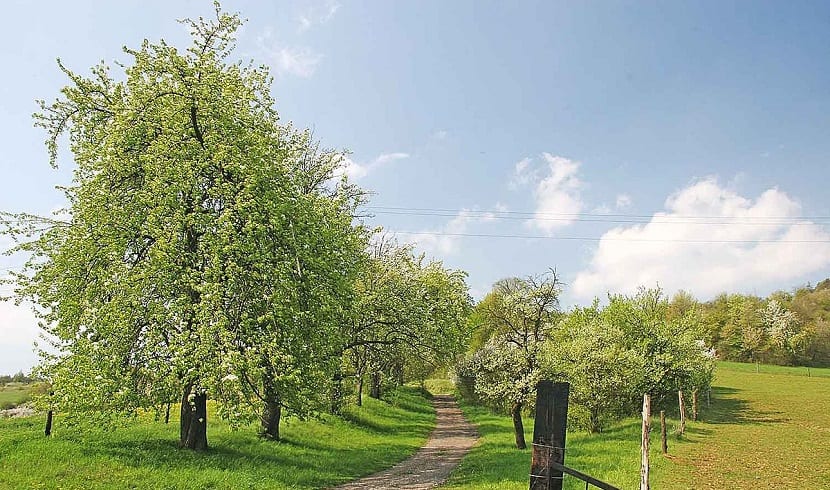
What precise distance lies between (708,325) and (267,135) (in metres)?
94.5

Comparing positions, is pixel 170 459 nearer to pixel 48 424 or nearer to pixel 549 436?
pixel 48 424

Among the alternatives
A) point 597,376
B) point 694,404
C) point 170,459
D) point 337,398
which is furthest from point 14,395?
point 694,404

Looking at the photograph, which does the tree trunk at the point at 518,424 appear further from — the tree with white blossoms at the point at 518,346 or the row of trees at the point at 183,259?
the row of trees at the point at 183,259

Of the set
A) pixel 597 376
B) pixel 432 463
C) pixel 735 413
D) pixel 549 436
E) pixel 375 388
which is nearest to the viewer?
pixel 549 436

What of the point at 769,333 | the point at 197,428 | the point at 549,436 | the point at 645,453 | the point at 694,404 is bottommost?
the point at 694,404

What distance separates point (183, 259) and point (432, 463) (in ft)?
44.7

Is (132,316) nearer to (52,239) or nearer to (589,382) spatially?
(52,239)

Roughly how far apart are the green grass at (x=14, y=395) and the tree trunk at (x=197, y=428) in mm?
10411

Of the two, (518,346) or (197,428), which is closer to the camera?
(197,428)

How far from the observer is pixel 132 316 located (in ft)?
50.7

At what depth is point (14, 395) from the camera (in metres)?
25.8

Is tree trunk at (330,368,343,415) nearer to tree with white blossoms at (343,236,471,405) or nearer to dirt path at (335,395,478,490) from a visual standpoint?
tree with white blossoms at (343,236,471,405)

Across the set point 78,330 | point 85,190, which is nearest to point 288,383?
point 78,330

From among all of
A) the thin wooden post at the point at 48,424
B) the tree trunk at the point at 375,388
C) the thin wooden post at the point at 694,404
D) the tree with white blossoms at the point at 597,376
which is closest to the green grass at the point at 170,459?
the thin wooden post at the point at 48,424
